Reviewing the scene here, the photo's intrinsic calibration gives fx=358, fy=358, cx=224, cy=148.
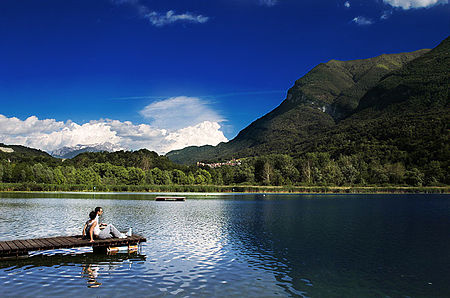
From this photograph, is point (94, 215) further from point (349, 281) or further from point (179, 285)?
point (349, 281)

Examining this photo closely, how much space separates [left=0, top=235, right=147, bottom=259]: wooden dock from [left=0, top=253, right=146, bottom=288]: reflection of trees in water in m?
0.48

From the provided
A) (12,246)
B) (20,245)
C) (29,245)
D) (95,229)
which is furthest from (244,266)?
(12,246)

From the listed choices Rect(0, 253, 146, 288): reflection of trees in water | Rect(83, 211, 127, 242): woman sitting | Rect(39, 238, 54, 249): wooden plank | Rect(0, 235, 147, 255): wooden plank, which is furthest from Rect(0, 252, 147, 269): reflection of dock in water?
Rect(83, 211, 127, 242): woman sitting

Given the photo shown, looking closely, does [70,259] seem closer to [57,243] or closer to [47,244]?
[57,243]

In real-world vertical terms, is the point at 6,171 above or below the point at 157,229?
above

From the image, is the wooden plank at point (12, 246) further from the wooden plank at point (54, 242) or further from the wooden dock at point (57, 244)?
the wooden plank at point (54, 242)

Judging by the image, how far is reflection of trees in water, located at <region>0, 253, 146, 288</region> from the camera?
58.8 feet

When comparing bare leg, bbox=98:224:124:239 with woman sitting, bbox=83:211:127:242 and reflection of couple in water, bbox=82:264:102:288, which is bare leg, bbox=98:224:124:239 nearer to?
woman sitting, bbox=83:211:127:242

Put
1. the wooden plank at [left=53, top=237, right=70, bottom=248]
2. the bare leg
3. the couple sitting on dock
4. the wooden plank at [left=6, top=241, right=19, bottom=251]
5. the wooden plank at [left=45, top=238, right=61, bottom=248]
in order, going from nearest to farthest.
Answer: the wooden plank at [left=6, top=241, right=19, bottom=251]
the wooden plank at [left=45, top=238, right=61, bottom=248]
the wooden plank at [left=53, top=237, right=70, bottom=248]
the couple sitting on dock
the bare leg

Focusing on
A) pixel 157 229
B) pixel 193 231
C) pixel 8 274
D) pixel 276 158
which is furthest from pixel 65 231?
pixel 276 158

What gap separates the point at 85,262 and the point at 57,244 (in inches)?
87.4

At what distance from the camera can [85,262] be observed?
64.4 feet

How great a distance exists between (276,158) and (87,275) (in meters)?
171

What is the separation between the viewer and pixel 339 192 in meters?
125
